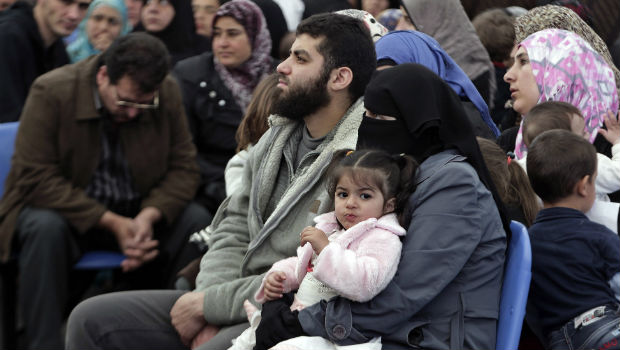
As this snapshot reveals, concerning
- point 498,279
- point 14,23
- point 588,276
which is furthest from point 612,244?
point 14,23

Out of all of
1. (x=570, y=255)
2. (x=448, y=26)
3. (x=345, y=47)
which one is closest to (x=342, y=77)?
(x=345, y=47)

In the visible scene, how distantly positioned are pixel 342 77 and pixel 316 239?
117 centimetres

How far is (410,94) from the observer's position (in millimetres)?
3240

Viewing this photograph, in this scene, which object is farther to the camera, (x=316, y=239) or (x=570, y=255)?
(x=570, y=255)

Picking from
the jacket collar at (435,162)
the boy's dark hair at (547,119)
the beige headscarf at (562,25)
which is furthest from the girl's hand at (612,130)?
the jacket collar at (435,162)

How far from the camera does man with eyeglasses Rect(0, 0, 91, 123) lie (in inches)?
237

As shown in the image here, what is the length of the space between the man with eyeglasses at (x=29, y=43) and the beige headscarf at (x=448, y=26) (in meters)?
2.32

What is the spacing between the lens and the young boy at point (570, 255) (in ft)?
11.1

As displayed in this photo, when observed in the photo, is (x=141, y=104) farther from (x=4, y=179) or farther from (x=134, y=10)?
(x=134, y=10)

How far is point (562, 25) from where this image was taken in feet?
17.2

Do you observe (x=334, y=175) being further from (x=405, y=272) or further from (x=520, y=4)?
(x=520, y=4)

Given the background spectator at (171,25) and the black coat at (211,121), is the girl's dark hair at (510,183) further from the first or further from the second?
the background spectator at (171,25)

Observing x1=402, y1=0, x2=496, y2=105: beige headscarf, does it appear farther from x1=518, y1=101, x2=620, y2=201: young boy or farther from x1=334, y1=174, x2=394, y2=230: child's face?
x1=334, y1=174, x2=394, y2=230: child's face

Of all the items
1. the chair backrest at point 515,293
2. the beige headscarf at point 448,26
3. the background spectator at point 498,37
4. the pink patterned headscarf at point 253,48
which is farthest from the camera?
the background spectator at point 498,37
